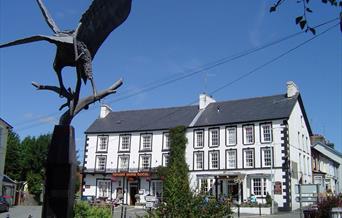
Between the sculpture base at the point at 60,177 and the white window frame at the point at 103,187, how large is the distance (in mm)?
38447

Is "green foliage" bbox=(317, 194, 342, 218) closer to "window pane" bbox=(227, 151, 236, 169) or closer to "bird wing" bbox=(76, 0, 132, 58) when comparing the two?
"bird wing" bbox=(76, 0, 132, 58)

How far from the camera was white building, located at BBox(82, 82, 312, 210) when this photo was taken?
1548 inches

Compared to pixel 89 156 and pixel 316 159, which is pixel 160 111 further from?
pixel 316 159

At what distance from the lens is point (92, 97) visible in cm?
1043

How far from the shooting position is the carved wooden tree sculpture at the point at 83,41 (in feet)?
32.4

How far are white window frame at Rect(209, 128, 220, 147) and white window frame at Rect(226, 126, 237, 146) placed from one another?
0.99 meters

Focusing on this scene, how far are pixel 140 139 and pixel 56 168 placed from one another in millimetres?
38058

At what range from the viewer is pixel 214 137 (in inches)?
1710

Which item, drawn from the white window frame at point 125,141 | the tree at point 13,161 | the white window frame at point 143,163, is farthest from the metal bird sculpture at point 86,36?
the tree at point 13,161

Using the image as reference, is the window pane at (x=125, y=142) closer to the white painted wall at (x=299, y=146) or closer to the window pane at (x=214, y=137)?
the window pane at (x=214, y=137)

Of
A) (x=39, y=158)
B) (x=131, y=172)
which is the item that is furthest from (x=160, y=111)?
(x=39, y=158)

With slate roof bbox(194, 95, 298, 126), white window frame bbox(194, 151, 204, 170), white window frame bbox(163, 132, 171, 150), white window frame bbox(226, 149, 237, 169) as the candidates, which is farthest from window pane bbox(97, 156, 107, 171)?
white window frame bbox(226, 149, 237, 169)

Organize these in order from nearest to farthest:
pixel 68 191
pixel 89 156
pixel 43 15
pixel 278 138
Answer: pixel 68 191 < pixel 43 15 < pixel 278 138 < pixel 89 156

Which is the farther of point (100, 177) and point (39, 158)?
point (39, 158)
